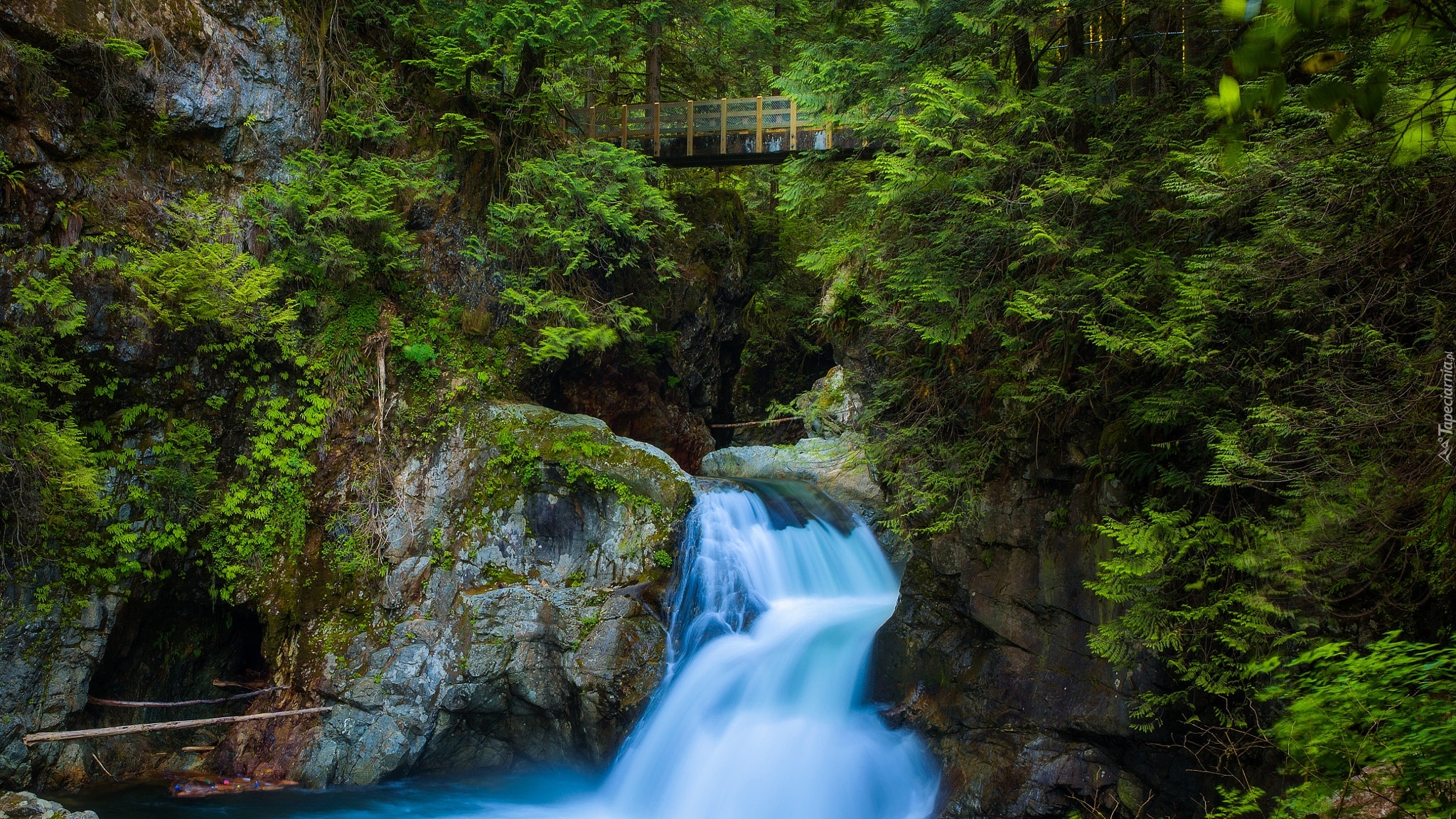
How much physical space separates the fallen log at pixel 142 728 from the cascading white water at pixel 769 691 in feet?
10.5

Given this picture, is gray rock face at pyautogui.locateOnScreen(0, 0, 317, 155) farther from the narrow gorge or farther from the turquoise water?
the turquoise water

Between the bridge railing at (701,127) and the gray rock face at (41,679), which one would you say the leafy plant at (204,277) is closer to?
the gray rock face at (41,679)

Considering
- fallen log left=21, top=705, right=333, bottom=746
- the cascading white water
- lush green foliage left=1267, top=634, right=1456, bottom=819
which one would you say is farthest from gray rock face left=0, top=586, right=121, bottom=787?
lush green foliage left=1267, top=634, right=1456, bottom=819

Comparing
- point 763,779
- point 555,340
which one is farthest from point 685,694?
point 555,340

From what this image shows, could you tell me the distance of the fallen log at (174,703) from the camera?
8.25m

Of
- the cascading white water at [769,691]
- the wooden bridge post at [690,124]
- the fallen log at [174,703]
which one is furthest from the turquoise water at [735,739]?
the wooden bridge post at [690,124]

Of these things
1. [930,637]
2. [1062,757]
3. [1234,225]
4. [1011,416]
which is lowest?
[1062,757]

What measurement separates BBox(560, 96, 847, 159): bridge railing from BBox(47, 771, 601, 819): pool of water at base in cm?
896

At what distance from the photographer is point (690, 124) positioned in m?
13.0

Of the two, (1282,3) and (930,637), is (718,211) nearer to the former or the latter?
(930,637)

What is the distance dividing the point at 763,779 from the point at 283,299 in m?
7.73

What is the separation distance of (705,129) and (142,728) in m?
10.3

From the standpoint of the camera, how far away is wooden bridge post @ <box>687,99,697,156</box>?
511 inches

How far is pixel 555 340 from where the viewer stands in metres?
10.7
